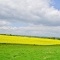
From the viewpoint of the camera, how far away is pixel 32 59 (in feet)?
94.9

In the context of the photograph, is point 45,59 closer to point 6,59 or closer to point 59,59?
point 59,59

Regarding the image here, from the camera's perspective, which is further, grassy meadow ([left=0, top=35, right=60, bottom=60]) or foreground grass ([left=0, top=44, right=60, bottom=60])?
grassy meadow ([left=0, top=35, right=60, bottom=60])

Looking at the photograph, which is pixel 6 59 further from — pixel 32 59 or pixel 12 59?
pixel 32 59

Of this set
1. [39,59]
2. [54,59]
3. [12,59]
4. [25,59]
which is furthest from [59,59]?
[12,59]

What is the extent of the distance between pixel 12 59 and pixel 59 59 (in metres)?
7.06

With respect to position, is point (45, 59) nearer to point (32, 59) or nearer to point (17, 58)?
point (32, 59)

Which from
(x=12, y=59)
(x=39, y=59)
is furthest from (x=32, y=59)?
(x=12, y=59)

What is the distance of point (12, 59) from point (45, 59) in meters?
4.91

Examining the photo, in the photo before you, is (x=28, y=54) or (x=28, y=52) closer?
(x=28, y=54)

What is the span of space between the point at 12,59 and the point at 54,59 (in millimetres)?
6334

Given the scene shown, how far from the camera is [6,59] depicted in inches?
1113

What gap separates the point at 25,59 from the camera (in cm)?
2870

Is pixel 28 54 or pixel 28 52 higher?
pixel 28 52

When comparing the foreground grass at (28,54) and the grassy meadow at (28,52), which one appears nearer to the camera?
the foreground grass at (28,54)
